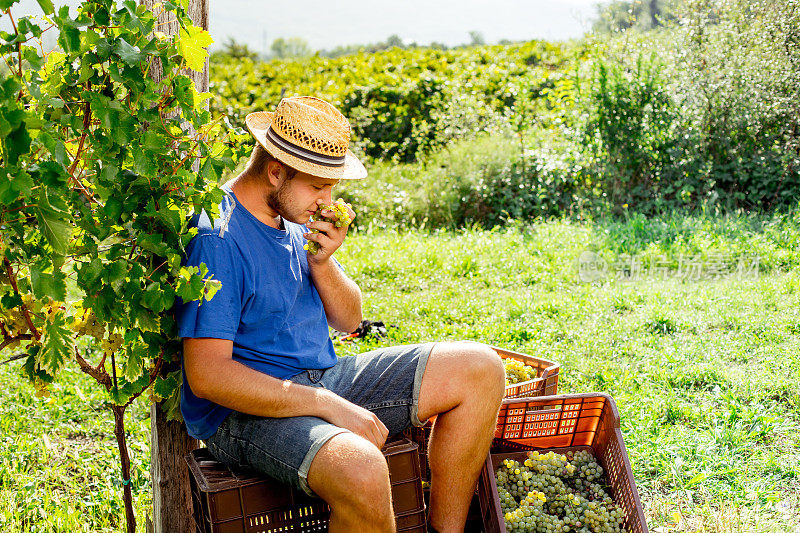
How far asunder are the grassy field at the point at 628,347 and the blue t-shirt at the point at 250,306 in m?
1.15

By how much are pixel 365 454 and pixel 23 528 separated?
5.84 ft

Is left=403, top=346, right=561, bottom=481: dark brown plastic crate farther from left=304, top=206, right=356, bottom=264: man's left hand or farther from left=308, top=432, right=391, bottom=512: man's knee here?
left=304, top=206, right=356, bottom=264: man's left hand

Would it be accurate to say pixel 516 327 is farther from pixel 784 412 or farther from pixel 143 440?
pixel 143 440

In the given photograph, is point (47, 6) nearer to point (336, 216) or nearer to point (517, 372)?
point (336, 216)

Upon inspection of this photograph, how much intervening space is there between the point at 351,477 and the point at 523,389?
122 centimetres

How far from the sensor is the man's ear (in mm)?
2521

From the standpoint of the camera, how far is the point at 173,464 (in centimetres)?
259

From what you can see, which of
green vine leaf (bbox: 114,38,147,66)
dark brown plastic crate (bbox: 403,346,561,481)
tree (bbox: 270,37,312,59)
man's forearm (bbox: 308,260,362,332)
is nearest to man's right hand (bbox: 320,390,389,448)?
dark brown plastic crate (bbox: 403,346,561,481)

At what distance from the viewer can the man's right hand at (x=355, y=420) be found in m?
2.27

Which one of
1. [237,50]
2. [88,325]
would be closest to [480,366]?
[88,325]

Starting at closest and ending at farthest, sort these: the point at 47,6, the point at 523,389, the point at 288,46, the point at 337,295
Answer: the point at 47,6 → the point at 337,295 → the point at 523,389 → the point at 288,46

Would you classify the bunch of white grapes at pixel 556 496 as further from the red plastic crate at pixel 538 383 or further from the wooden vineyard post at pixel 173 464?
the wooden vineyard post at pixel 173 464

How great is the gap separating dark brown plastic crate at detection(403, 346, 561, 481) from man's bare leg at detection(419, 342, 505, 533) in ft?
0.62

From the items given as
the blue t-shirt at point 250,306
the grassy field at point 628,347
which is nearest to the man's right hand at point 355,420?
the blue t-shirt at point 250,306
